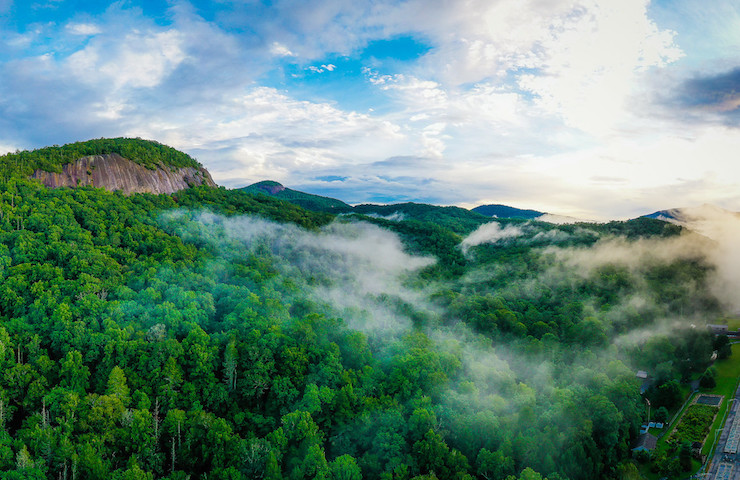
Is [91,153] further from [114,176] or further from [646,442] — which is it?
[646,442]

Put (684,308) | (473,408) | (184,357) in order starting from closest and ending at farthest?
(473,408) < (184,357) < (684,308)

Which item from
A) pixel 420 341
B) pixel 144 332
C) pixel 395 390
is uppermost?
pixel 144 332

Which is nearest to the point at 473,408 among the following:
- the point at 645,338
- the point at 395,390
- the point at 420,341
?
the point at 395,390

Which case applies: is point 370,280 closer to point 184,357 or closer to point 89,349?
point 184,357

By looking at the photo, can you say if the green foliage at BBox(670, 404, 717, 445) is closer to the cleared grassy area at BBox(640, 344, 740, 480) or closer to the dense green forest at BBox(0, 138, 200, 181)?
the cleared grassy area at BBox(640, 344, 740, 480)

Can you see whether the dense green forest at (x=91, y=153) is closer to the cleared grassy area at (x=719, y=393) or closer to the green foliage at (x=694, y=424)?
→ the cleared grassy area at (x=719, y=393)

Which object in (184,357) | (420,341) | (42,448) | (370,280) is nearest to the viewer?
(42,448)

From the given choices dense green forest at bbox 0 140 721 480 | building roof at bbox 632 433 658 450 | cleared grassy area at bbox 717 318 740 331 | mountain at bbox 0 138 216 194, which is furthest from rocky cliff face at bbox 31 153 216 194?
cleared grassy area at bbox 717 318 740 331

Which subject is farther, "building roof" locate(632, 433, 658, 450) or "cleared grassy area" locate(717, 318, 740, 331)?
"cleared grassy area" locate(717, 318, 740, 331)
